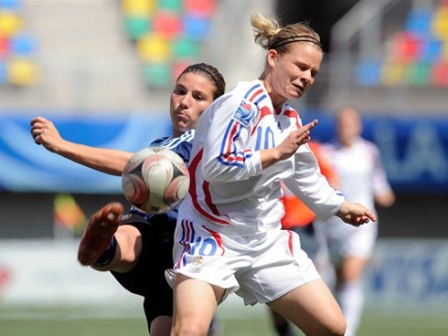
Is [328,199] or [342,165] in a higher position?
[342,165]

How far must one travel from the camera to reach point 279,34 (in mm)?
5945

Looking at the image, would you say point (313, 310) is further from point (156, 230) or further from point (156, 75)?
point (156, 75)

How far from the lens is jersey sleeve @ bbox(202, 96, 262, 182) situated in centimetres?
549

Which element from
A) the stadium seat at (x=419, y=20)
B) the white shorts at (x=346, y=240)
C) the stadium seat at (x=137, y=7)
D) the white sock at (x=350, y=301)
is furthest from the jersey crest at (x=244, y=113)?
the stadium seat at (x=137, y=7)

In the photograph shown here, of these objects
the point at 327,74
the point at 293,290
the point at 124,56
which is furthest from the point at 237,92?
the point at 124,56

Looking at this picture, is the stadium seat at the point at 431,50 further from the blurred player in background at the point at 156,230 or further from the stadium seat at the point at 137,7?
the blurred player in background at the point at 156,230

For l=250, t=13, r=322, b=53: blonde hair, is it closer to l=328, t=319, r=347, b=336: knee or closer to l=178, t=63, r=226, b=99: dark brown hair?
l=178, t=63, r=226, b=99: dark brown hair

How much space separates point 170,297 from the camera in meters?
6.19

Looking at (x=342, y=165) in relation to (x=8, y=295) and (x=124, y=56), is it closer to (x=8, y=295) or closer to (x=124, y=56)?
(x=8, y=295)

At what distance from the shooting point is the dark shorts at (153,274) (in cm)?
617

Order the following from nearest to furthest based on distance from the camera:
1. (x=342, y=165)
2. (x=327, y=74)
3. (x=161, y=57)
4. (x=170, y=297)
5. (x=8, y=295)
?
(x=170, y=297) → (x=342, y=165) → (x=8, y=295) → (x=327, y=74) → (x=161, y=57)

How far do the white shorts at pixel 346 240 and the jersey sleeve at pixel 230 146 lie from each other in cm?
542

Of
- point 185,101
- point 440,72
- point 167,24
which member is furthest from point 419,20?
point 185,101

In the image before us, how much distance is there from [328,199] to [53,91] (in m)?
11.8
